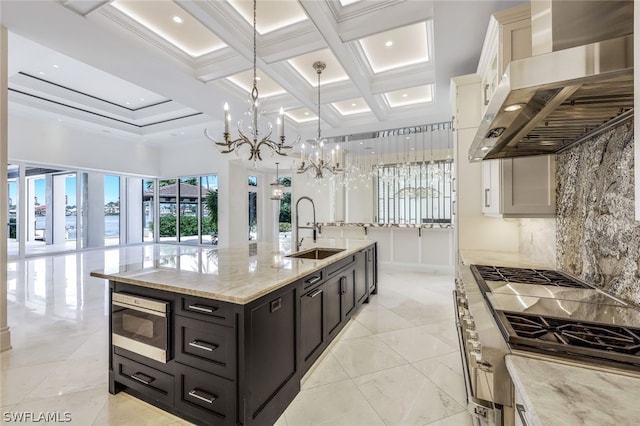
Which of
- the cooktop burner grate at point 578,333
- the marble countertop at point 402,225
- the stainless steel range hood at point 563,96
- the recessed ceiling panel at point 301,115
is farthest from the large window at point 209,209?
the cooktop burner grate at point 578,333

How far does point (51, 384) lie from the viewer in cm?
216

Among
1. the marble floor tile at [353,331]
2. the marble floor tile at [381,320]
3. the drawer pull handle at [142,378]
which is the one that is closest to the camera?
the drawer pull handle at [142,378]

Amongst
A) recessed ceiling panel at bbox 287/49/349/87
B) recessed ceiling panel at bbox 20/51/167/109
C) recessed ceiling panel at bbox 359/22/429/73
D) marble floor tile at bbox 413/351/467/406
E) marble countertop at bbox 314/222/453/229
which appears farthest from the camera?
marble countertop at bbox 314/222/453/229

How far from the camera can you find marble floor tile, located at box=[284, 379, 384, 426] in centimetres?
183

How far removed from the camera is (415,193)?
8.63 meters

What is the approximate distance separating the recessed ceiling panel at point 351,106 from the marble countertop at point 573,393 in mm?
4981

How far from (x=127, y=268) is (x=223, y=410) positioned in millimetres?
1293

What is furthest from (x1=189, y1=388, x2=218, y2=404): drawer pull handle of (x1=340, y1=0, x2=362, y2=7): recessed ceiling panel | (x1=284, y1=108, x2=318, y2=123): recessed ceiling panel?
(x1=284, y1=108, x2=318, y2=123): recessed ceiling panel

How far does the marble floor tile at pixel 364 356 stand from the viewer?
2.45 meters

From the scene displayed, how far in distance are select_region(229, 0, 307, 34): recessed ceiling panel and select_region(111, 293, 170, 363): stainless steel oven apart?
9.46 ft

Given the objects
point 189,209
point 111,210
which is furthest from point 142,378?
point 111,210

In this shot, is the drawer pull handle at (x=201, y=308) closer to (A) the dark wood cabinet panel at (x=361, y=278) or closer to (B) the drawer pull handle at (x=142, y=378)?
(B) the drawer pull handle at (x=142, y=378)

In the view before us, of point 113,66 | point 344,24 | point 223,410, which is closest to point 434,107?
point 344,24

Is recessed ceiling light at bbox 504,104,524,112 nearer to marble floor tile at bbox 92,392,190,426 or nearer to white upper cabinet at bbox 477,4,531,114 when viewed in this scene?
white upper cabinet at bbox 477,4,531,114
